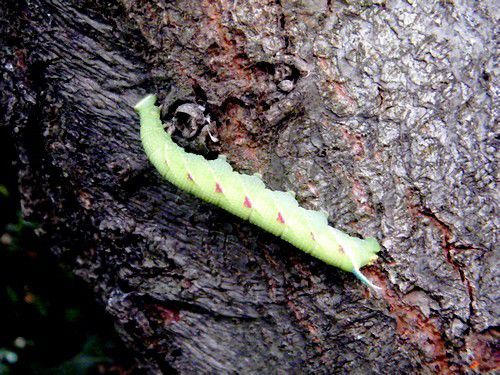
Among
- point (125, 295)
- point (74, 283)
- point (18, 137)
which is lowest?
point (74, 283)

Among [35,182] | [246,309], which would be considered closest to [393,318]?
[246,309]

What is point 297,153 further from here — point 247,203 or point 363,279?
point 363,279

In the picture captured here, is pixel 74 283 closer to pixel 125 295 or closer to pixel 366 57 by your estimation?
pixel 125 295

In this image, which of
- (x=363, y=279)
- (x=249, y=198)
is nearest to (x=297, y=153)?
(x=249, y=198)

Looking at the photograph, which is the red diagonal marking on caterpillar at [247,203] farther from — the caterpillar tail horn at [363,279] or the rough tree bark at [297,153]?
the caterpillar tail horn at [363,279]

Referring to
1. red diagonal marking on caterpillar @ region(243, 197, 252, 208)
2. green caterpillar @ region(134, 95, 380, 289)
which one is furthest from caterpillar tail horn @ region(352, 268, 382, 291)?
red diagonal marking on caterpillar @ region(243, 197, 252, 208)

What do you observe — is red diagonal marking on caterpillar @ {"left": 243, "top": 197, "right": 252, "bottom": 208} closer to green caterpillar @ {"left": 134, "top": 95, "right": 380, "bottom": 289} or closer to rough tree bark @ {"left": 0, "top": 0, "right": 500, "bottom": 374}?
green caterpillar @ {"left": 134, "top": 95, "right": 380, "bottom": 289}
